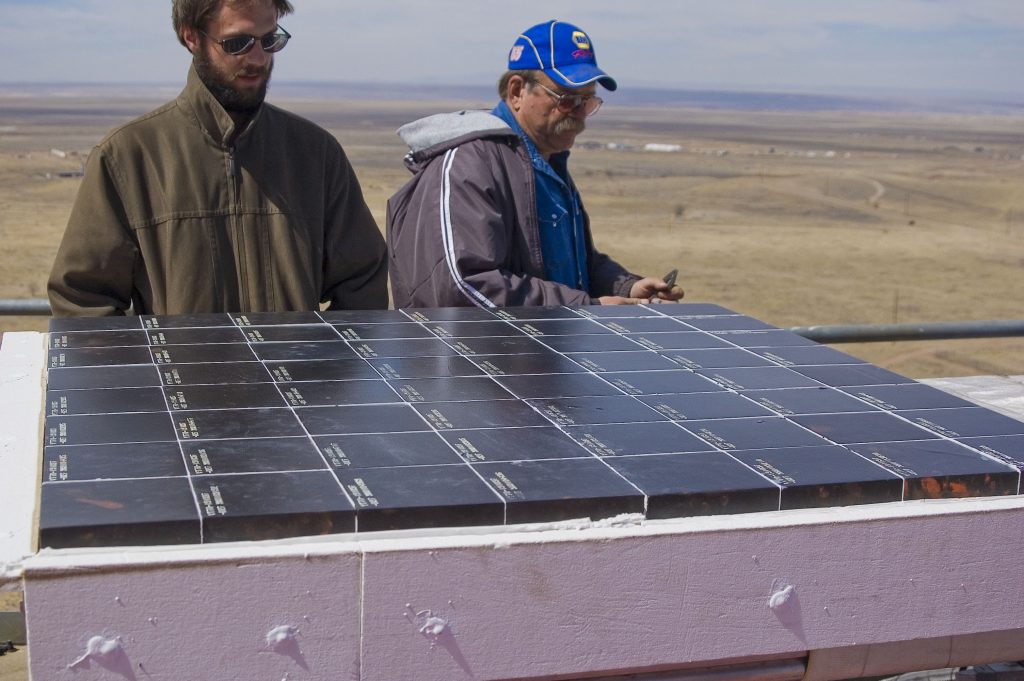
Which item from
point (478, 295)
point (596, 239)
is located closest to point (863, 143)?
point (596, 239)

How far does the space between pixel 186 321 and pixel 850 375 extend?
173cm

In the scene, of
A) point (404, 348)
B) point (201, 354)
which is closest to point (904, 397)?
point (404, 348)

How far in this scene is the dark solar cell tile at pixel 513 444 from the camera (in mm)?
2434

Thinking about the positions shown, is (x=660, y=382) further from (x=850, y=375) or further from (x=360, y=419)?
(x=360, y=419)

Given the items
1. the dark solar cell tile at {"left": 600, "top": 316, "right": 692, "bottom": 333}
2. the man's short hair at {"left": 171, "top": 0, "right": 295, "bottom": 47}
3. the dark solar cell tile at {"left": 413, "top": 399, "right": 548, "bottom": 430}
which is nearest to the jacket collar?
the man's short hair at {"left": 171, "top": 0, "right": 295, "bottom": 47}

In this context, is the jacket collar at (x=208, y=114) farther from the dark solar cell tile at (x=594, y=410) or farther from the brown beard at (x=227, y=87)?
the dark solar cell tile at (x=594, y=410)

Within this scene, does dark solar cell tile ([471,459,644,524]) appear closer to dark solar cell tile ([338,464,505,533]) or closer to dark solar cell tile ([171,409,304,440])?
dark solar cell tile ([338,464,505,533])

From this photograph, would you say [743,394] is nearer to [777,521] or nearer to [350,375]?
[777,521]

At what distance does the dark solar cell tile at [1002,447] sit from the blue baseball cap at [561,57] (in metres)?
1.84

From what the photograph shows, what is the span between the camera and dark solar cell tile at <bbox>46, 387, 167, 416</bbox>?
258 centimetres

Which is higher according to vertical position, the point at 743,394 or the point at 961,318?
the point at 743,394

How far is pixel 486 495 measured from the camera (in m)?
2.21

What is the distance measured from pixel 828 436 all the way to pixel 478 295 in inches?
57.8

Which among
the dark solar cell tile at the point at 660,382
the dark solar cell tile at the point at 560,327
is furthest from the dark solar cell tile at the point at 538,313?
the dark solar cell tile at the point at 660,382
